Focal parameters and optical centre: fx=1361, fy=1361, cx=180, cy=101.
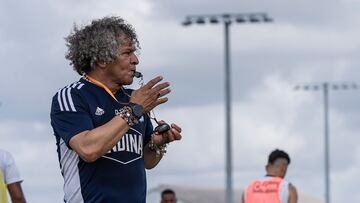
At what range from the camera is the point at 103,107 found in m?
6.98

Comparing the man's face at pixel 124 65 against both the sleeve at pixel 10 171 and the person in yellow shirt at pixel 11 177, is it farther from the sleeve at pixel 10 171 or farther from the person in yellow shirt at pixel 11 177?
the sleeve at pixel 10 171

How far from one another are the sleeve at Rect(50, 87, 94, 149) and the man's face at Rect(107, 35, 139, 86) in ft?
0.70

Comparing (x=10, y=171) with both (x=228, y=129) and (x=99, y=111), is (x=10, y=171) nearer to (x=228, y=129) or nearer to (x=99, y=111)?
(x=99, y=111)

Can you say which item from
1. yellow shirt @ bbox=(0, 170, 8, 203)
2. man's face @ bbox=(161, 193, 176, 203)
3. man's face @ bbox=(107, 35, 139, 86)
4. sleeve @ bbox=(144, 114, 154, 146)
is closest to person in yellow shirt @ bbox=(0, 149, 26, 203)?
yellow shirt @ bbox=(0, 170, 8, 203)

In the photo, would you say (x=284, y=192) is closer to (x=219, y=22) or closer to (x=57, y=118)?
(x=57, y=118)

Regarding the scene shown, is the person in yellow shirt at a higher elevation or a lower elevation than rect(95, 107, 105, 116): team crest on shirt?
lower

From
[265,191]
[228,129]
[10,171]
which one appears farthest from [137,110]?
[228,129]

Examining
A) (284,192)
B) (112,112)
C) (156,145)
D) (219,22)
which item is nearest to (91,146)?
(112,112)

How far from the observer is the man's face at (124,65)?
23.0 feet

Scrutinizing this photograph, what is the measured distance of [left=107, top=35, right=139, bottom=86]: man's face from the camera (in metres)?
7.01

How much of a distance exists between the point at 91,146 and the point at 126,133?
0.36 m

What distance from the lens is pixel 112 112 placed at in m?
6.97

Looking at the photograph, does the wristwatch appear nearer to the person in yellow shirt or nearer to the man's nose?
the man's nose

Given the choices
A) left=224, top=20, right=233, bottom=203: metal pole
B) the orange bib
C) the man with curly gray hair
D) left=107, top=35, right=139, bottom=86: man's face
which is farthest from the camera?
left=224, top=20, right=233, bottom=203: metal pole
